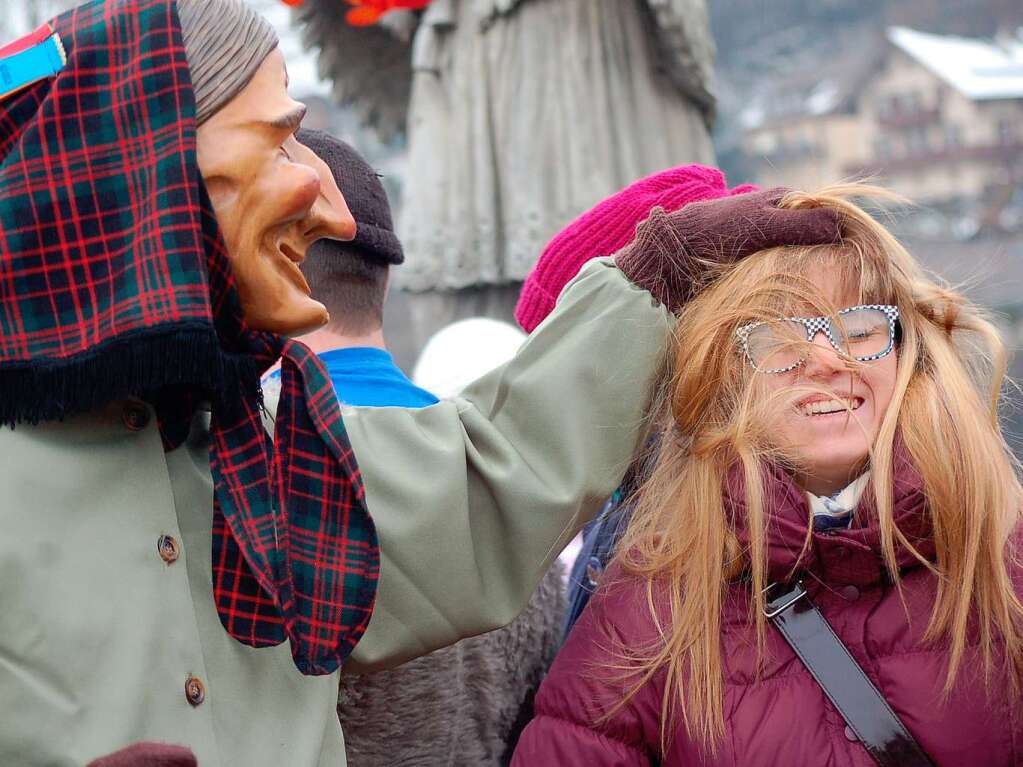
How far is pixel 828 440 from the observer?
4.50 ft

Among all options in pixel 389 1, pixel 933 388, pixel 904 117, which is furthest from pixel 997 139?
pixel 933 388

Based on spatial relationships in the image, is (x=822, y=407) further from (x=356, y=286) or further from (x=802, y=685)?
(x=356, y=286)

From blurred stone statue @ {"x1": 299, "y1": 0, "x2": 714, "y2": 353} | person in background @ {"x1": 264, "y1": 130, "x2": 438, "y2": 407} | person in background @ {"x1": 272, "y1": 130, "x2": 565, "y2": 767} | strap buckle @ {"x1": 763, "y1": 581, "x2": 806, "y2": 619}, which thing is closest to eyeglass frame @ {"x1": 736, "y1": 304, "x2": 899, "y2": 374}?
strap buckle @ {"x1": 763, "y1": 581, "x2": 806, "y2": 619}

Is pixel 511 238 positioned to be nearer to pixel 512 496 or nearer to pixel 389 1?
pixel 389 1

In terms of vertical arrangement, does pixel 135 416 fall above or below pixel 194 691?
above

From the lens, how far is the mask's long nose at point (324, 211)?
3.94ft

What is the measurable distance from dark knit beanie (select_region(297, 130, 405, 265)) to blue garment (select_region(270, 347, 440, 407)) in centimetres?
15

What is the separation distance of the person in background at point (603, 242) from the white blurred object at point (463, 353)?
3.02ft

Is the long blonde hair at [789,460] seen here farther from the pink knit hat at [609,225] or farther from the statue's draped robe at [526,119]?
the statue's draped robe at [526,119]

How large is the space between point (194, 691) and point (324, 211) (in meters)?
0.46

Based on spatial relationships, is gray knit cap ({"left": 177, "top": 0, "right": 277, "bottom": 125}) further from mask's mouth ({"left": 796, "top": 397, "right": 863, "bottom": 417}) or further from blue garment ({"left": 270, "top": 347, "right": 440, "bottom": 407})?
mask's mouth ({"left": 796, "top": 397, "right": 863, "bottom": 417})

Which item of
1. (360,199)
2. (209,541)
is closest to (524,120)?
(360,199)

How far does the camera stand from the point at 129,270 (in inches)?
40.4

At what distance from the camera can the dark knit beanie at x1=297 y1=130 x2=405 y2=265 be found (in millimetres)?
1700
